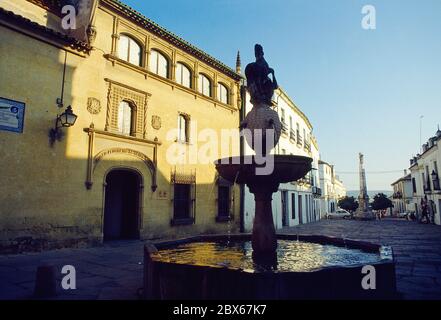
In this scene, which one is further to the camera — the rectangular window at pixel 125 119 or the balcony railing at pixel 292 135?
the balcony railing at pixel 292 135

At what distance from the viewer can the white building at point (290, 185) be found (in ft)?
62.8

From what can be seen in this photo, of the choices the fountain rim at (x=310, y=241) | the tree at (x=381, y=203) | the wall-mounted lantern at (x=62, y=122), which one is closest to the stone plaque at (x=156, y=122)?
the wall-mounted lantern at (x=62, y=122)

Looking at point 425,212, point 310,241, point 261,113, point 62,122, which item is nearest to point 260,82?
point 261,113

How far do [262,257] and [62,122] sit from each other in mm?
7363

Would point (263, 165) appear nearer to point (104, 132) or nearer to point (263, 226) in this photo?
point (263, 226)

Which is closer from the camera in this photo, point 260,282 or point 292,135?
point 260,282

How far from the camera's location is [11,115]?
8062mm

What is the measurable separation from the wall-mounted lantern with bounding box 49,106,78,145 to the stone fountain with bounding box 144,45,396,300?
213 inches

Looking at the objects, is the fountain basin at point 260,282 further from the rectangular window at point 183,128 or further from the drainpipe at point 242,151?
the drainpipe at point 242,151

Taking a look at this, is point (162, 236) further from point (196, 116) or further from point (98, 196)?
point (196, 116)

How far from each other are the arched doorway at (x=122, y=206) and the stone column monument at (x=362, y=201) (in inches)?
1221

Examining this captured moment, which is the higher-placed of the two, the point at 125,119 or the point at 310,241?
the point at 125,119

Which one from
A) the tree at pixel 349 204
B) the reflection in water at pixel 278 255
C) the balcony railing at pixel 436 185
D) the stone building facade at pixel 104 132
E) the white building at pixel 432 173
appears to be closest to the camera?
the reflection in water at pixel 278 255
